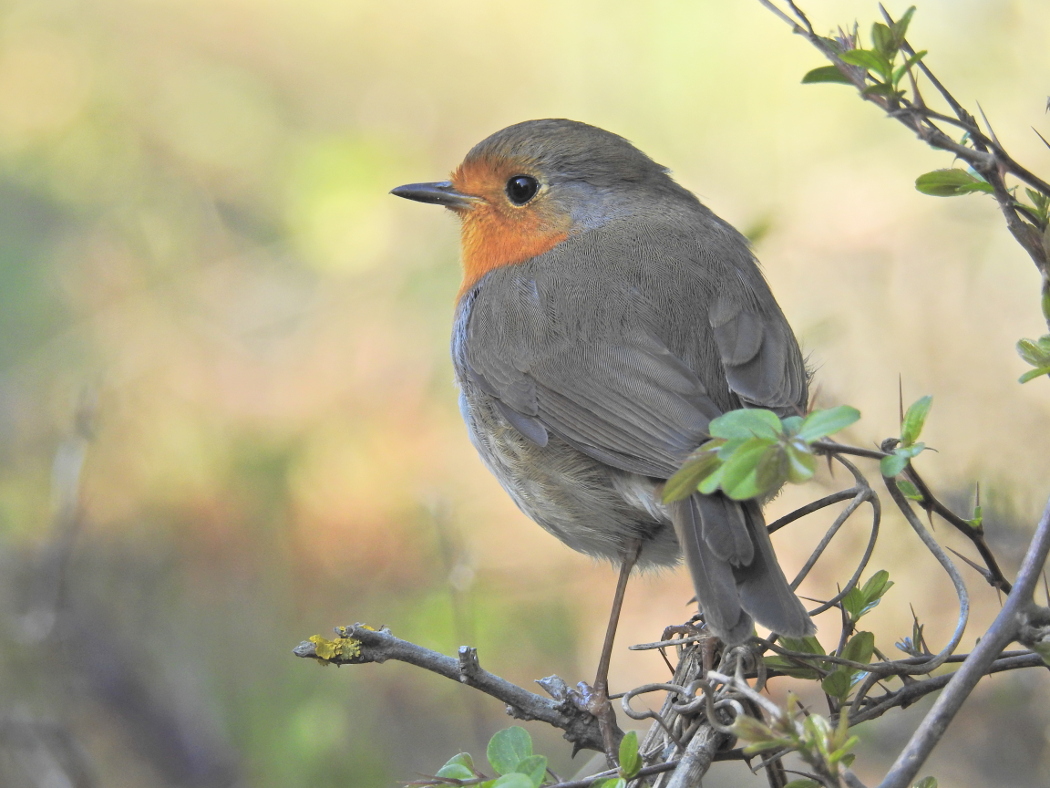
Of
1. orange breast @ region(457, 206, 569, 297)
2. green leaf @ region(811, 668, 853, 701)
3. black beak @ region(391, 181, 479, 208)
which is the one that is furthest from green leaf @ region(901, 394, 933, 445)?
black beak @ region(391, 181, 479, 208)

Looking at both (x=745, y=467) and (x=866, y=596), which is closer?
(x=745, y=467)

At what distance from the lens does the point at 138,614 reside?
4363 millimetres

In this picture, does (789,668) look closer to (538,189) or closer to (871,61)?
(871,61)

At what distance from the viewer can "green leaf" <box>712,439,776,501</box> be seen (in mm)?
1414

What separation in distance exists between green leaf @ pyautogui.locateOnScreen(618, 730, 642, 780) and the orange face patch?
196 cm

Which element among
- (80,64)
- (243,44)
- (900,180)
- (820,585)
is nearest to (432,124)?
(243,44)

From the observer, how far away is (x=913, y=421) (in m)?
1.54

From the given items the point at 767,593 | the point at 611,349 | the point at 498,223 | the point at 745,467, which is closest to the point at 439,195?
the point at 498,223

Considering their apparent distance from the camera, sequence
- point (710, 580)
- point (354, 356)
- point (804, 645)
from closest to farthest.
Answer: point (804, 645) < point (710, 580) < point (354, 356)

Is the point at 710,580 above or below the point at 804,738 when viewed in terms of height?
above

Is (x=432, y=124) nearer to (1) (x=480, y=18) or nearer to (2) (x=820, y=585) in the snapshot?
(1) (x=480, y=18)

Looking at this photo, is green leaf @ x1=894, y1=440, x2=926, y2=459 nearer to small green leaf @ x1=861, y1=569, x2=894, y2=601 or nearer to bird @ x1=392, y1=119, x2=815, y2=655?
small green leaf @ x1=861, y1=569, x2=894, y2=601

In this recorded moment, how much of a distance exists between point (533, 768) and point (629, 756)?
13 cm

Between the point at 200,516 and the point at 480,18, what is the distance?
3.60 metres
